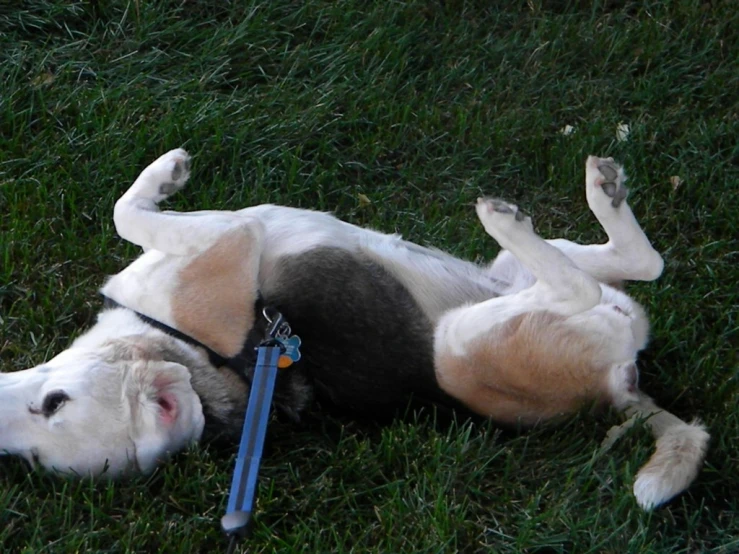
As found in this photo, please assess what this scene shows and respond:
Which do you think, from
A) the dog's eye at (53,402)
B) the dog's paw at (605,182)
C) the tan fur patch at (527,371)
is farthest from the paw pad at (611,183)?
the dog's eye at (53,402)

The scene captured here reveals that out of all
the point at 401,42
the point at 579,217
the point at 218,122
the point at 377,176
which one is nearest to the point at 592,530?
the point at 579,217

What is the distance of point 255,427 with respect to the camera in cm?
314

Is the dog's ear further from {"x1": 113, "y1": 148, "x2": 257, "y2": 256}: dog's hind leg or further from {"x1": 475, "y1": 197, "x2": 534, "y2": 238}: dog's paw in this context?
{"x1": 475, "y1": 197, "x2": 534, "y2": 238}: dog's paw

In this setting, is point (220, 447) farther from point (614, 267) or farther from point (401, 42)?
point (401, 42)

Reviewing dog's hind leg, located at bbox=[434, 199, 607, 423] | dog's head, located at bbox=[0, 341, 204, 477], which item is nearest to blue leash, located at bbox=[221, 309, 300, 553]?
dog's head, located at bbox=[0, 341, 204, 477]

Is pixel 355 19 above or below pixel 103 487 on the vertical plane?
above

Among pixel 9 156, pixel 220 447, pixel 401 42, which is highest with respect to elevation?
pixel 401 42

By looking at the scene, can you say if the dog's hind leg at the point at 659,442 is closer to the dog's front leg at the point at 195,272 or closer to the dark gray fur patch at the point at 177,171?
the dog's front leg at the point at 195,272

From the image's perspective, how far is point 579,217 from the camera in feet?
15.0

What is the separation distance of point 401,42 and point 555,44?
775mm

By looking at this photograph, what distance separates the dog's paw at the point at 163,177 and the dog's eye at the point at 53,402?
0.86m

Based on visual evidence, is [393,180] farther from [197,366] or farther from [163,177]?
[197,366]

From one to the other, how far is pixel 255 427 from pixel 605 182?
1461 mm

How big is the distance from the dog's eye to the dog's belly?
2.43 feet
